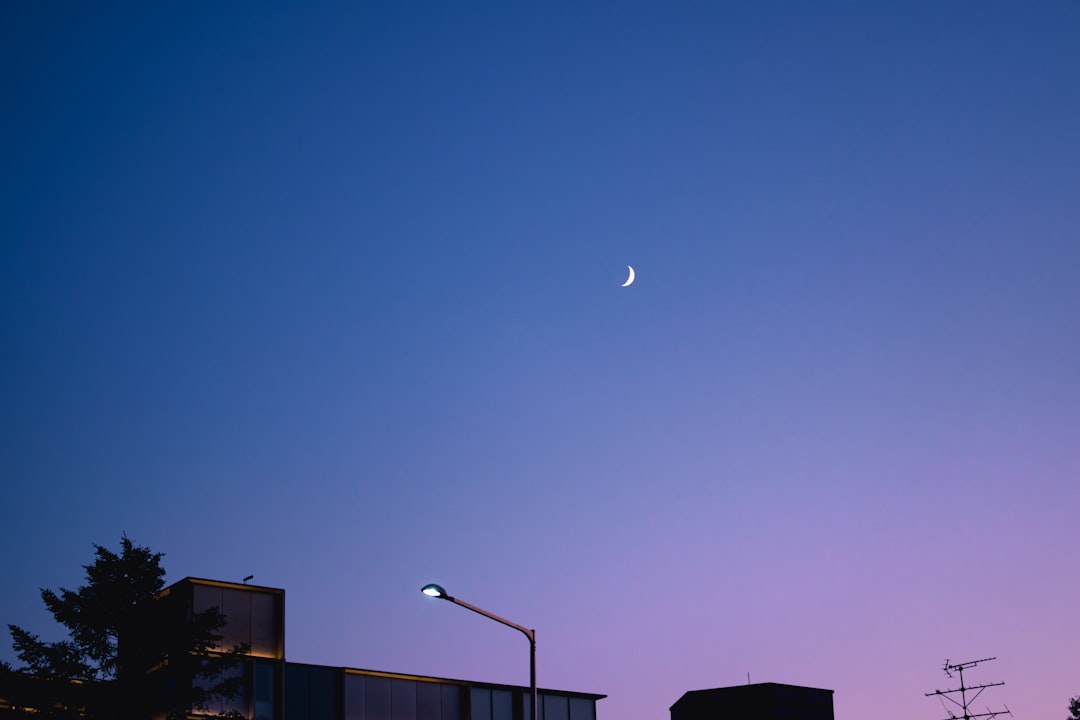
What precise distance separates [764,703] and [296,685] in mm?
42359

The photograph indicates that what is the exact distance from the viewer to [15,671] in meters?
49.8

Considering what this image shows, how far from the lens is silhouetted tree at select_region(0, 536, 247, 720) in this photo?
49906 mm

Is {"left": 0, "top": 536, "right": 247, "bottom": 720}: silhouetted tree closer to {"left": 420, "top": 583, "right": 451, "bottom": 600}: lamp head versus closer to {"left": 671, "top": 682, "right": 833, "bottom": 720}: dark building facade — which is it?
{"left": 420, "top": 583, "right": 451, "bottom": 600}: lamp head

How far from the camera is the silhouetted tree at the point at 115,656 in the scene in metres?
49.9

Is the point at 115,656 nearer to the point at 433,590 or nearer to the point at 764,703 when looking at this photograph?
the point at 433,590

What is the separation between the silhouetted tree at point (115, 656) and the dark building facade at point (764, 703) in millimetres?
46990

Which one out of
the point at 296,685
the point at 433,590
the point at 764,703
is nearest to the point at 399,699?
the point at 296,685

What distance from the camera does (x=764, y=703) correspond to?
8838 cm

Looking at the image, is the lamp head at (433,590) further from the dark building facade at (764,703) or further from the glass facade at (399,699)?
the dark building facade at (764,703)

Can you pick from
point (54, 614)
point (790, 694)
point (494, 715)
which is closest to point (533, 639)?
point (54, 614)

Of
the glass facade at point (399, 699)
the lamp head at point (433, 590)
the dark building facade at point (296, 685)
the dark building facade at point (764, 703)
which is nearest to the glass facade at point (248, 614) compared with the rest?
the dark building facade at point (296, 685)

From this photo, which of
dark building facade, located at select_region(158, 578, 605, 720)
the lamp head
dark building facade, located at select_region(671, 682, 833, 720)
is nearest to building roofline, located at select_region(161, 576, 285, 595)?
dark building facade, located at select_region(158, 578, 605, 720)

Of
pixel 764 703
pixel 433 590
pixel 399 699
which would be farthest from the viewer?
pixel 764 703

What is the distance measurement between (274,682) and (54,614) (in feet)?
32.3
